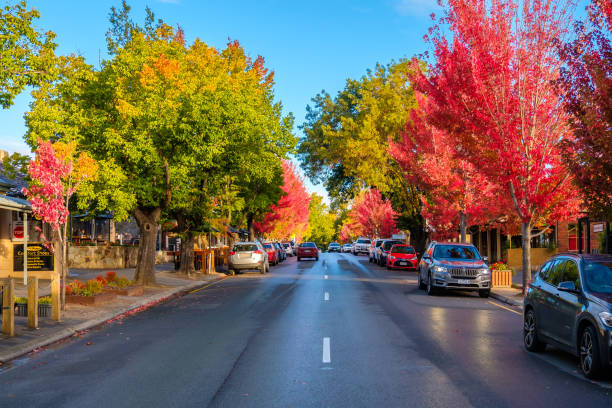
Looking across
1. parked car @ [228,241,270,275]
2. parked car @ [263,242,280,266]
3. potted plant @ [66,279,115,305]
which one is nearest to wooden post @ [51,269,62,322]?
potted plant @ [66,279,115,305]

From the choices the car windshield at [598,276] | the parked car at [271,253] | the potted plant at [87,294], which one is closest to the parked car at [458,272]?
the potted plant at [87,294]

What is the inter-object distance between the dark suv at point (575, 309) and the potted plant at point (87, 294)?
1117 centimetres

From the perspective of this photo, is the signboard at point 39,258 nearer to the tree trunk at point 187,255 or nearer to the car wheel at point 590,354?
the tree trunk at point 187,255

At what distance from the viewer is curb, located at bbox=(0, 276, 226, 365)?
9.76 meters

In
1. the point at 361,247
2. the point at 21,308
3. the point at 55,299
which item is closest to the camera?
the point at 55,299

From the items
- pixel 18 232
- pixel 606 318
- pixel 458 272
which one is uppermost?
pixel 18 232

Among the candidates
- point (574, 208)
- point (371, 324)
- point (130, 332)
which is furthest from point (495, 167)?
point (130, 332)

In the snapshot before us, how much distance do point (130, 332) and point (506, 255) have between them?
32.0 metres

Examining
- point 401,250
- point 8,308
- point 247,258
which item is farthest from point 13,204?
point 401,250

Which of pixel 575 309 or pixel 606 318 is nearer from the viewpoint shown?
pixel 606 318

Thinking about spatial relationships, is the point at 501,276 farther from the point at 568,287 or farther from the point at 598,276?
the point at 568,287

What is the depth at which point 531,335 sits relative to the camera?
9.95 meters

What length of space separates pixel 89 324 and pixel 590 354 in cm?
995

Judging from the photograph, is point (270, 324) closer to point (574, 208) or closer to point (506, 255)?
point (574, 208)
